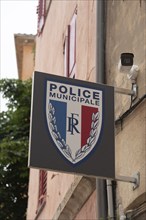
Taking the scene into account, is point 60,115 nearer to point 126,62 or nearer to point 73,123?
point 73,123

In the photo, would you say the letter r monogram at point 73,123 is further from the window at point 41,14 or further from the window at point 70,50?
the window at point 41,14

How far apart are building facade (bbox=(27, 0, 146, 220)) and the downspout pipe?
0.02m

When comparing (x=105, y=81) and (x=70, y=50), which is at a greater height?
(x=70, y=50)

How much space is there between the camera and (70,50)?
39.4 feet

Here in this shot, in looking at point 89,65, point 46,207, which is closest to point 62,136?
point 89,65

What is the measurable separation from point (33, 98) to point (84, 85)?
617 mm

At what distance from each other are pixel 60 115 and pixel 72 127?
0.19 metres

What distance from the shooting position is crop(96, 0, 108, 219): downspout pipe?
791 centimetres

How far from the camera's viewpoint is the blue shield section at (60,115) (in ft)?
22.4

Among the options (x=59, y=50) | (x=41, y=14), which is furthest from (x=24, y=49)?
(x=59, y=50)

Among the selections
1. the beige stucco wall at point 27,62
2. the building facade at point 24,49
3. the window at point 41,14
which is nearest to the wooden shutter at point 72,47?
the window at point 41,14

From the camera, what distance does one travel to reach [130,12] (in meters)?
8.15

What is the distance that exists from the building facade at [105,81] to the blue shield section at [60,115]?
0.89 metres

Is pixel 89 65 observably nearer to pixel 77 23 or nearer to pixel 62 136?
pixel 77 23
